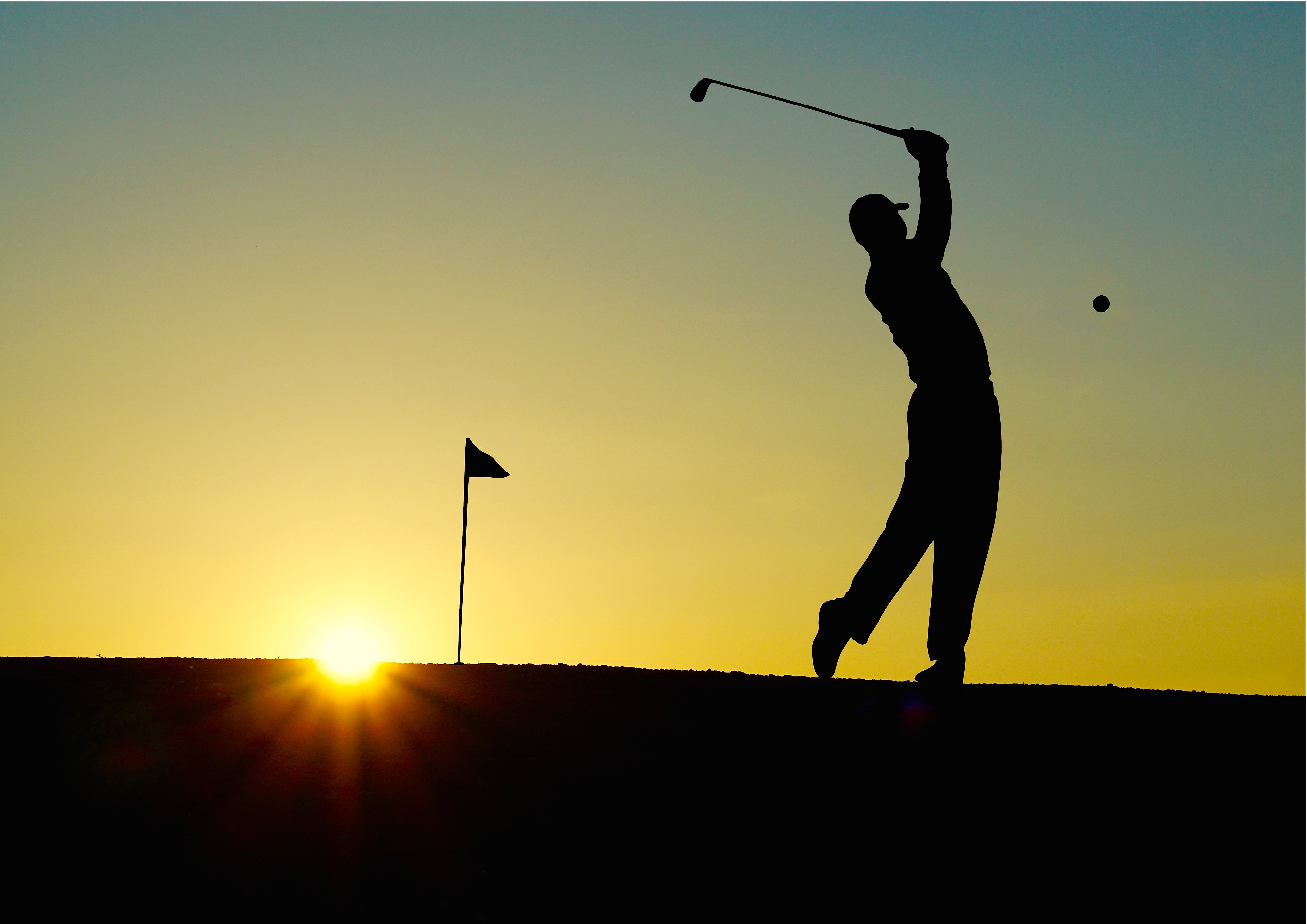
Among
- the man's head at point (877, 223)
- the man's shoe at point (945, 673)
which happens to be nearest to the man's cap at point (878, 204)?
the man's head at point (877, 223)

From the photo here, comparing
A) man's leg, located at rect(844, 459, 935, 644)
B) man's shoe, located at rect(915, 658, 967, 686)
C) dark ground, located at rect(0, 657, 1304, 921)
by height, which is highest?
man's leg, located at rect(844, 459, 935, 644)

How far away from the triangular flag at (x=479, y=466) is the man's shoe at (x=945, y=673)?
898 cm

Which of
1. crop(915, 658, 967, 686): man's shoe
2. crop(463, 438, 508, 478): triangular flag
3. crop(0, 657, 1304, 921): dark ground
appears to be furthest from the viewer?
crop(463, 438, 508, 478): triangular flag

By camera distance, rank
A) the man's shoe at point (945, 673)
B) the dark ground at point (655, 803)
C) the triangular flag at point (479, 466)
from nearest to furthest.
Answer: the dark ground at point (655, 803), the man's shoe at point (945, 673), the triangular flag at point (479, 466)

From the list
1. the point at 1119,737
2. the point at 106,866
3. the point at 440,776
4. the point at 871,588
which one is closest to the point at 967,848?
the point at 1119,737

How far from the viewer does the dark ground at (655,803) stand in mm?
7262

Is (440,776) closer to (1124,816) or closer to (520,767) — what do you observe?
(520,767)

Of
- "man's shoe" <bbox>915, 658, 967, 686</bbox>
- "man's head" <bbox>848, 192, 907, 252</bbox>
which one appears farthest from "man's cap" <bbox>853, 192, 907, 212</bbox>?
"man's shoe" <bbox>915, 658, 967, 686</bbox>

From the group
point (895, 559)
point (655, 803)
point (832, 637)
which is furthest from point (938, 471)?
point (655, 803)

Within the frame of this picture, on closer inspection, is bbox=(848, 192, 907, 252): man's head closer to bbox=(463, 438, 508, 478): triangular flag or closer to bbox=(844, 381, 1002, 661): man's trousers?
bbox=(844, 381, 1002, 661): man's trousers

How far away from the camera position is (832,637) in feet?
37.4

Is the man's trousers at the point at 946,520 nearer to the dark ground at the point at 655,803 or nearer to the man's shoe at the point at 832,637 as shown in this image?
the man's shoe at the point at 832,637

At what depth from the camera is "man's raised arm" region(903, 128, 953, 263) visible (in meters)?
11.3

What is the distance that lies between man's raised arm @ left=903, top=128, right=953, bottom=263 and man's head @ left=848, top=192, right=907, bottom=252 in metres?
0.24
